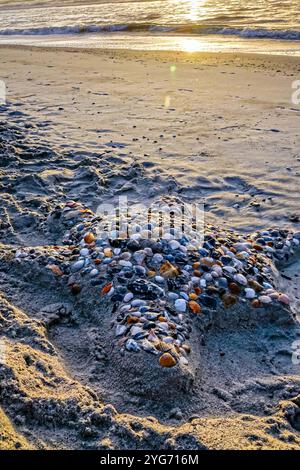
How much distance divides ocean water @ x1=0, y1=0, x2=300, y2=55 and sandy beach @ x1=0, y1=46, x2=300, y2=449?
14.3 ft

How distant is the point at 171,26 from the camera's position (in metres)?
16.8

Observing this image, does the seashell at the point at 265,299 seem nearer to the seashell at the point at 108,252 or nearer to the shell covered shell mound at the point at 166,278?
the shell covered shell mound at the point at 166,278

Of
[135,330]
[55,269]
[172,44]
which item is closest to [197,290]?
[135,330]

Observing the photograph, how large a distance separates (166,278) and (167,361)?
2.24 ft

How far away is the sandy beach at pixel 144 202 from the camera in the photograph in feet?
7.00

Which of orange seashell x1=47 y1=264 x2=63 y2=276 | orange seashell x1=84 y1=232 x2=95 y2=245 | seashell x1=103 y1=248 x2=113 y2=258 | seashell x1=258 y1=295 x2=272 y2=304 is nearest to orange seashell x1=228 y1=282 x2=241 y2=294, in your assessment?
seashell x1=258 y1=295 x2=272 y2=304

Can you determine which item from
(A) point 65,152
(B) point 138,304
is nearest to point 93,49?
(A) point 65,152

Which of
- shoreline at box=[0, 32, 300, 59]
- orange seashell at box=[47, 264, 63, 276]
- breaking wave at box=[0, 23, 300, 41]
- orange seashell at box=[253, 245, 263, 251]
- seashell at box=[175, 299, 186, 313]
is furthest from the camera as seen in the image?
breaking wave at box=[0, 23, 300, 41]

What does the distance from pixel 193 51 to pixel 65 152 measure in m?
7.80

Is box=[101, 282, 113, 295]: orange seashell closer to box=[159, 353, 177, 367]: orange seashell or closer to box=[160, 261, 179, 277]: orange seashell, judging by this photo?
box=[160, 261, 179, 277]: orange seashell

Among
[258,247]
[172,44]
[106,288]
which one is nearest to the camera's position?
[106,288]

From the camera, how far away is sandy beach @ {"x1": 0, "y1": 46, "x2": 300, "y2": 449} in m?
2.13

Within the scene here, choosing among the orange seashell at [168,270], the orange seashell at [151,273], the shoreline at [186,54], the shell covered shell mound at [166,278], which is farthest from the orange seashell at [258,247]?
the shoreline at [186,54]

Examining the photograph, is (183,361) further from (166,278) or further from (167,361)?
(166,278)
